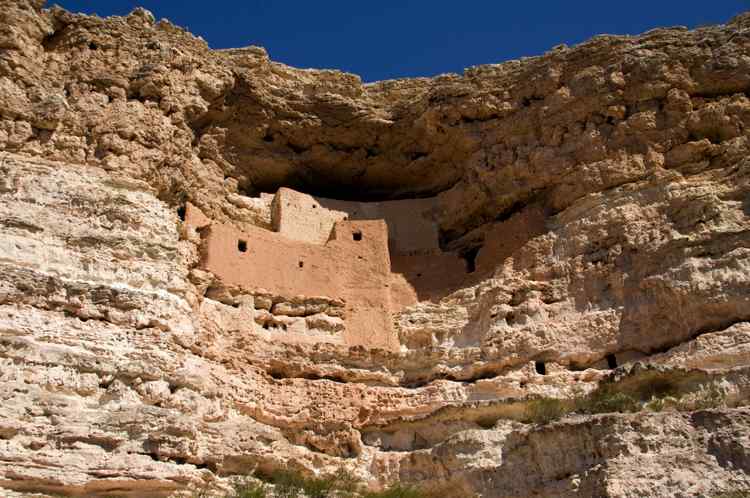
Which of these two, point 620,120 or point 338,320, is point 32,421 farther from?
point 620,120

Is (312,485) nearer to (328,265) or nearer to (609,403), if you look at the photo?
(609,403)

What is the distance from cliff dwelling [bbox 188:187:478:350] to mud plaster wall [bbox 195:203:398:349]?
0.02 metres

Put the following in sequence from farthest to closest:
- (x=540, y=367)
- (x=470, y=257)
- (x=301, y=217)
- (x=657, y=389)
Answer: (x=470, y=257) < (x=301, y=217) < (x=540, y=367) < (x=657, y=389)

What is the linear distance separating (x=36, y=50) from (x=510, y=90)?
8617 mm

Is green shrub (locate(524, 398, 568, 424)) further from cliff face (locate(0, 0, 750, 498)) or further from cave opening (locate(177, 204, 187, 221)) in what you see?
cave opening (locate(177, 204, 187, 221))

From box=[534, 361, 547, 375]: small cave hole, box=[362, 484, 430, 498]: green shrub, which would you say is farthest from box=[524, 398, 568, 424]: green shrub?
box=[362, 484, 430, 498]: green shrub

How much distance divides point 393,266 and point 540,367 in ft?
13.1

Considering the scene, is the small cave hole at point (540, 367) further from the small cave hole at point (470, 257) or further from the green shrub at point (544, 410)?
the small cave hole at point (470, 257)

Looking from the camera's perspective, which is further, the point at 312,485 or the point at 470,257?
the point at 470,257

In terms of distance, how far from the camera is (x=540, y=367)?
51.6 ft

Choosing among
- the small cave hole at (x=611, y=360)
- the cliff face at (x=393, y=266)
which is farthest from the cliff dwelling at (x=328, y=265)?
the small cave hole at (x=611, y=360)

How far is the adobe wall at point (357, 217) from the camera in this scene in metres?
18.6

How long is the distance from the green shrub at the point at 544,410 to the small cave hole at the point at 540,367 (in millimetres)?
939

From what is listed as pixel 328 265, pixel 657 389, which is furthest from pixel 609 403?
pixel 328 265
